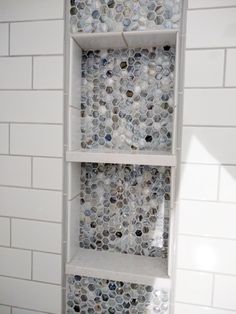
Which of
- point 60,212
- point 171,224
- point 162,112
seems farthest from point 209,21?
point 60,212

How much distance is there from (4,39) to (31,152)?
38 cm

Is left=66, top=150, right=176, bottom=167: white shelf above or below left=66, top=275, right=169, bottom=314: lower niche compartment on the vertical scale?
above

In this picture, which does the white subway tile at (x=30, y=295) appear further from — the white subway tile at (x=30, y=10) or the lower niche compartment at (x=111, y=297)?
the white subway tile at (x=30, y=10)

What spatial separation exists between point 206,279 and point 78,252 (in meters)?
0.43

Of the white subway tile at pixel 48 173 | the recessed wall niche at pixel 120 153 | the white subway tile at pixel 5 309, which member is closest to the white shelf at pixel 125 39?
the recessed wall niche at pixel 120 153

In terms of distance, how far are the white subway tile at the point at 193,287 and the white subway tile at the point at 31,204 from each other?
422 mm

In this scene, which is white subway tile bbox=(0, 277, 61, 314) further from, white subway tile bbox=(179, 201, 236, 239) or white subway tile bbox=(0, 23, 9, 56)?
white subway tile bbox=(0, 23, 9, 56)

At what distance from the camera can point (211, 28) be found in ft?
2.63

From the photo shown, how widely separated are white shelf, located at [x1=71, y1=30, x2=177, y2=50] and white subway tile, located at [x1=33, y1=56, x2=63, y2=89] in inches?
3.9

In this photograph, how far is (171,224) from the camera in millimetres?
864

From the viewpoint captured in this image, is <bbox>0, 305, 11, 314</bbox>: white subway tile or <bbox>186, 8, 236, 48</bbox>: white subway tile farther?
<bbox>0, 305, 11, 314</bbox>: white subway tile

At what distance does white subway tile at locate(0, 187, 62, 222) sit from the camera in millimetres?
932

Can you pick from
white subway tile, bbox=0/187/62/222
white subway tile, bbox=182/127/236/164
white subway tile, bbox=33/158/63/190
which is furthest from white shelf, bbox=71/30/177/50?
white subway tile, bbox=0/187/62/222

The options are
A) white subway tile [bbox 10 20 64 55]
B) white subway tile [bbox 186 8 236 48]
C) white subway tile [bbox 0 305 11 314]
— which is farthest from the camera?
white subway tile [bbox 0 305 11 314]
